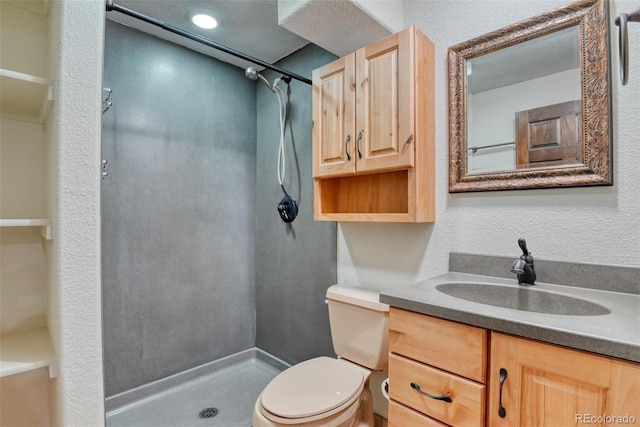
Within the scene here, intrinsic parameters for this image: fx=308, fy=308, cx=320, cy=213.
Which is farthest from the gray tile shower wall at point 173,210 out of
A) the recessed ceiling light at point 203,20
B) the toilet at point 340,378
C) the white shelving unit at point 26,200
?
the toilet at point 340,378

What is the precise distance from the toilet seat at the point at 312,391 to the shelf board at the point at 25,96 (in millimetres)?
1340

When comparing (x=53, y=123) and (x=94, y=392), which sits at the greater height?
(x=53, y=123)

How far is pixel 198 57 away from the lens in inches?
90.7

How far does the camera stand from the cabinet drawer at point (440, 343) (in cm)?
91

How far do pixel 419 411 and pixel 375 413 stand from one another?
83 cm

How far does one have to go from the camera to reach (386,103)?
1.46 metres

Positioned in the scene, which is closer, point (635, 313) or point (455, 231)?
point (635, 313)

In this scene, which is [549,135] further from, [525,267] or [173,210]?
[173,210]

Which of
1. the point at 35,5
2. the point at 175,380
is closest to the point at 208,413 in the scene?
the point at 175,380

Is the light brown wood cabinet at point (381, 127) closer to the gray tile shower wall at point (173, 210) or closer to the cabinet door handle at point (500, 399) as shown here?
the cabinet door handle at point (500, 399)

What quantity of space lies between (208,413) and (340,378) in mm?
1024

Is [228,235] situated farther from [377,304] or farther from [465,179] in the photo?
[465,179]

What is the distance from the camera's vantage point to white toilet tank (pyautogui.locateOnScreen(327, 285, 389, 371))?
1501 millimetres

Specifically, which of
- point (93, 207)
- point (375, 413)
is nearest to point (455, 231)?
point (375, 413)
